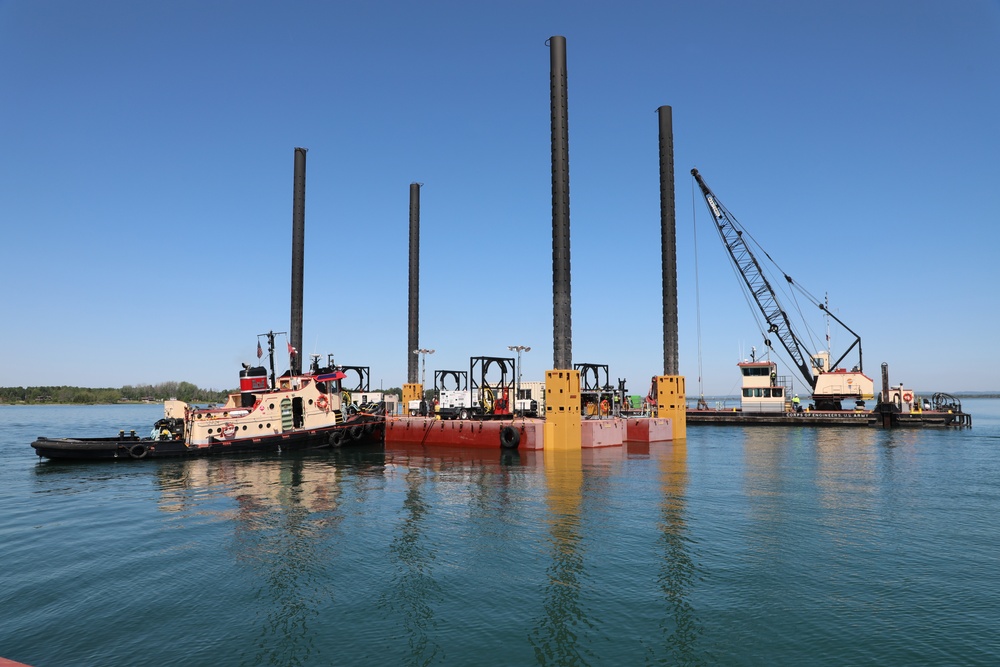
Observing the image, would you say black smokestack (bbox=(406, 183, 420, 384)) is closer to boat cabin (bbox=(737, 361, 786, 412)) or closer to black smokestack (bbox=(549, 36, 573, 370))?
black smokestack (bbox=(549, 36, 573, 370))

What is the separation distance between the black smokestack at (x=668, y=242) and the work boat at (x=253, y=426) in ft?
83.1

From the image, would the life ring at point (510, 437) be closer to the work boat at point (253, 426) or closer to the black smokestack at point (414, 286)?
the work boat at point (253, 426)

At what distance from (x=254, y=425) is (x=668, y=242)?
3550cm

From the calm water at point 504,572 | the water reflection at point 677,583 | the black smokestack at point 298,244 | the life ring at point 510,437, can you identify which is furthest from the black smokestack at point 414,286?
the water reflection at point 677,583

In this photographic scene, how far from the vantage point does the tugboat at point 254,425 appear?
128 feet

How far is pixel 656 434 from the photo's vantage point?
49312mm

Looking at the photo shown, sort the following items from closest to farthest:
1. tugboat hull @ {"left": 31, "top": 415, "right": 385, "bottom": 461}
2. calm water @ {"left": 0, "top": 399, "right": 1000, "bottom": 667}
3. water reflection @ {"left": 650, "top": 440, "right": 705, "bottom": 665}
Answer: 1. water reflection @ {"left": 650, "top": 440, "right": 705, "bottom": 665}
2. calm water @ {"left": 0, "top": 399, "right": 1000, "bottom": 667}
3. tugboat hull @ {"left": 31, "top": 415, "right": 385, "bottom": 461}

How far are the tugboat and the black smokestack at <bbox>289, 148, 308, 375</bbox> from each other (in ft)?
48.9

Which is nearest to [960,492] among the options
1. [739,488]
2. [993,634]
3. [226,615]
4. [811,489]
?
[811,489]

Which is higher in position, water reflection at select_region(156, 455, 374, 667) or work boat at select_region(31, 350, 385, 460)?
work boat at select_region(31, 350, 385, 460)

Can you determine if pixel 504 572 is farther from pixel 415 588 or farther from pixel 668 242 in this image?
pixel 668 242

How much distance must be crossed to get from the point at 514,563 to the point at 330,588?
4542 mm

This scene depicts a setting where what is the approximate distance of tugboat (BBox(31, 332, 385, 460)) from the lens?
1532 inches

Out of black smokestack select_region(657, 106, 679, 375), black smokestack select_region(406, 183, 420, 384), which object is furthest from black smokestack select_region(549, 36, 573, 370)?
black smokestack select_region(406, 183, 420, 384)
